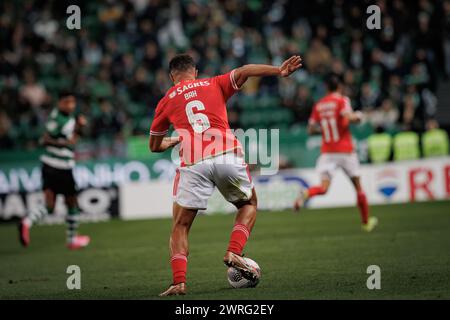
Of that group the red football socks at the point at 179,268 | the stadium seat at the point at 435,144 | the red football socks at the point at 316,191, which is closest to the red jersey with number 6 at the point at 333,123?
the red football socks at the point at 316,191

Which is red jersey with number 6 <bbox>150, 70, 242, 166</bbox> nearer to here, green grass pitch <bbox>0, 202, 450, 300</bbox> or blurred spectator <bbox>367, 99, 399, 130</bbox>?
green grass pitch <bbox>0, 202, 450, 300</bbox>

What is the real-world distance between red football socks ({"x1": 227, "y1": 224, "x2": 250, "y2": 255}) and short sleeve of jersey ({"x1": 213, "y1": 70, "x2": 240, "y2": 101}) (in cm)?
121

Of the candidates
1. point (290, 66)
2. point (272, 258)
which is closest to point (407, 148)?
point (272, 258)

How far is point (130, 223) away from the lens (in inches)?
671

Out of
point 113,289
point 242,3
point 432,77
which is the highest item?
point 242,3

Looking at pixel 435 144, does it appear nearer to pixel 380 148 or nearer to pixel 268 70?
pixel 380 148

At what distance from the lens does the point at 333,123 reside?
13227 millimetres

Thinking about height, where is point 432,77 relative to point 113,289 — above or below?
above

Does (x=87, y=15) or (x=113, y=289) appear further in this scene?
(x=87, y=15)

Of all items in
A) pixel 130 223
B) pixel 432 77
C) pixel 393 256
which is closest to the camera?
pixel 393 256

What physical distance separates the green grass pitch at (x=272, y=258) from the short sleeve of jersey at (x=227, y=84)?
1.79 meters

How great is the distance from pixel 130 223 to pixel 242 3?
8472 millimetres
